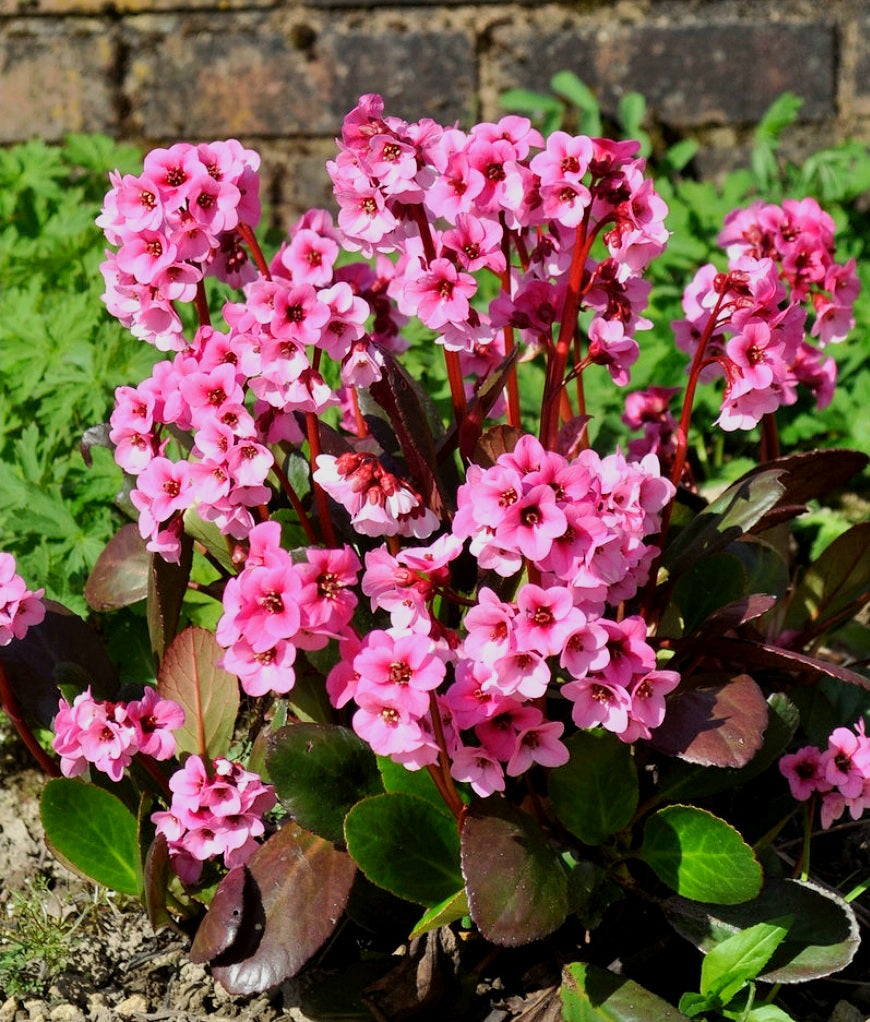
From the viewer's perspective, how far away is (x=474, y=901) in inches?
62.9

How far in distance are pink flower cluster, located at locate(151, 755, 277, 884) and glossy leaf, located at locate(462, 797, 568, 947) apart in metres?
0.31

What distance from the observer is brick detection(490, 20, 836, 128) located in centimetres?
374

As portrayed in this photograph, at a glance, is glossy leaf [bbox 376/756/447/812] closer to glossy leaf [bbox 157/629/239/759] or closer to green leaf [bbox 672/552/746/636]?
glossy leaf [bbox 157/629/239/759]

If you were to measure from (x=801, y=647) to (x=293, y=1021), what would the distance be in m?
1.09

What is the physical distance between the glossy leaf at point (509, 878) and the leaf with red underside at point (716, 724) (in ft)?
0.69

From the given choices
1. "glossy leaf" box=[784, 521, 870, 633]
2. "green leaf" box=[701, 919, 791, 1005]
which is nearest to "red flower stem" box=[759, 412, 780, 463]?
"glossy leaf" box=[784, 521, 870, 633]

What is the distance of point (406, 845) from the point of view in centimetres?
175

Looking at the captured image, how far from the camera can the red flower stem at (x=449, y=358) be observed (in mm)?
1749

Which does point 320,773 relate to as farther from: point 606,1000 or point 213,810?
point 606,1000

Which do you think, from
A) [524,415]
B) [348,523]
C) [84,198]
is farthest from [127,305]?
[84,198]

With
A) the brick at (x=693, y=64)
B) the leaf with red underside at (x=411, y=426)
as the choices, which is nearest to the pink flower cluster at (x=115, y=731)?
the leaf with red underside at (x=411, y=426)

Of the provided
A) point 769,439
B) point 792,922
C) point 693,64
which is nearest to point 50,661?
point 792,922

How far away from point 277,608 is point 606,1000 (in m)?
0.73

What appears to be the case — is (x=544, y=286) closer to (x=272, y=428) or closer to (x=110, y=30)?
(x=272, y=428)
